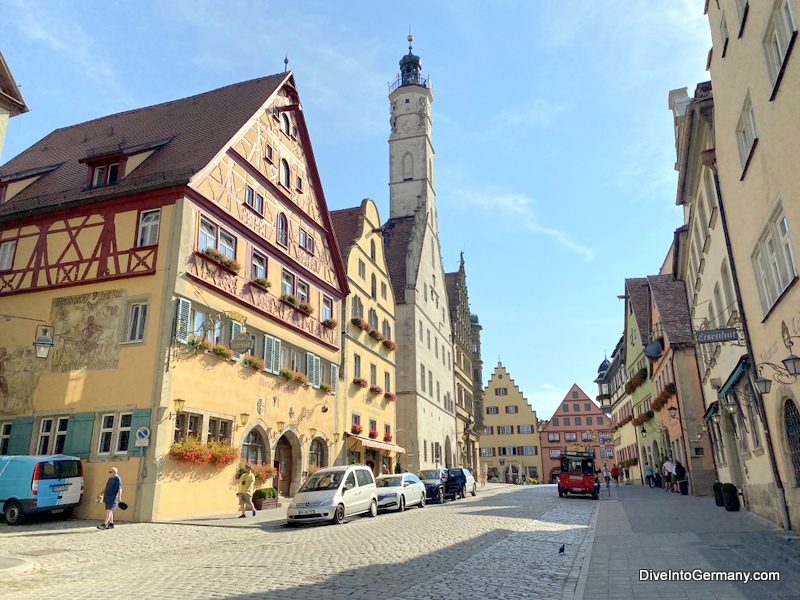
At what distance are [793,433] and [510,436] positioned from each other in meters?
71.4

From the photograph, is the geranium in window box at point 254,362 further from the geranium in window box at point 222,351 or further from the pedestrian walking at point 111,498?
the pedestrian walking at point 111,498

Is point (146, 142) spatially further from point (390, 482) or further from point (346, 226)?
point (390, 482)

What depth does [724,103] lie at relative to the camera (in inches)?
556

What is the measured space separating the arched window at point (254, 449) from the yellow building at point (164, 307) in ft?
0.27

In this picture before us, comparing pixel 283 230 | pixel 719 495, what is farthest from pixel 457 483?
pixel 283 230

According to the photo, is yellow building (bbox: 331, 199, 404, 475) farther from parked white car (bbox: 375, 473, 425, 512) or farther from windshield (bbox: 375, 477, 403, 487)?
windshield (bbox: 375, 477, 403, 487)

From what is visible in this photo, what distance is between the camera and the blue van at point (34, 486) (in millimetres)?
15102

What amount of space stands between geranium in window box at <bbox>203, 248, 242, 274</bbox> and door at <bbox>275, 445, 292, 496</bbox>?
24.4 ft

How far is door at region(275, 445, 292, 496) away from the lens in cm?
2427

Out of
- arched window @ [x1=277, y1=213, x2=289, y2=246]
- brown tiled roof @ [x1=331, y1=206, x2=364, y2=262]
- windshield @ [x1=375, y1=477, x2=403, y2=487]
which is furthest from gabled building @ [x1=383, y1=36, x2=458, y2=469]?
arched window @ [x1=277, y1=213, x2=289, y2=246]

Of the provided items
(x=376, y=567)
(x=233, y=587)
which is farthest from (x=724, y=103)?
(x=233, y=587)

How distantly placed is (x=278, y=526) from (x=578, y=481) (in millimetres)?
17559

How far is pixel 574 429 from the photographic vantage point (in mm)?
83125

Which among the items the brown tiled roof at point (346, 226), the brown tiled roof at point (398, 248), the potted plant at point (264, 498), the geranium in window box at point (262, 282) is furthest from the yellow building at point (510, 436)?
the potted plant at point (264, 498)
